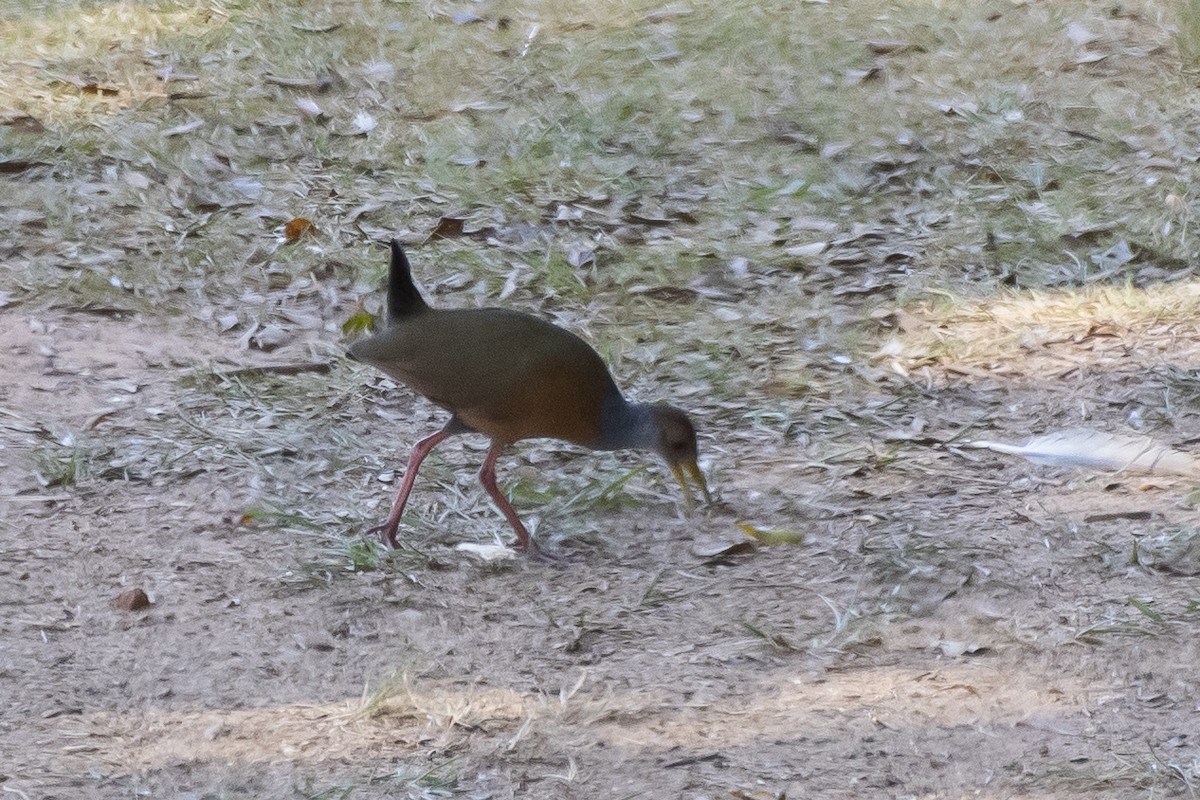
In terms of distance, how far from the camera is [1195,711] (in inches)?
141

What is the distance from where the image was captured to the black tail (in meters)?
4.43

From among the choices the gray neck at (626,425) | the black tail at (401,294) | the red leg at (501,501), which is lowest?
the red leg at (501,501)

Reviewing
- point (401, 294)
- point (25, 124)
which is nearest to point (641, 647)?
point (401, 294)

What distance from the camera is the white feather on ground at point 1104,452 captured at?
4.79 m

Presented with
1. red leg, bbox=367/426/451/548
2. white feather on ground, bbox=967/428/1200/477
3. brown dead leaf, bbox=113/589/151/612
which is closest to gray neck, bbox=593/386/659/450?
red leg, bbox=367/426/451/548

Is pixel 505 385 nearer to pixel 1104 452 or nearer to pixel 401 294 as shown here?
pixel 401 294

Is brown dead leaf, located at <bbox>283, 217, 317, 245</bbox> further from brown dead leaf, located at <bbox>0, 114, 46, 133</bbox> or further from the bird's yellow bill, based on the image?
the bird's yellow bill

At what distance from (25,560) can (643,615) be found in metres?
1.72

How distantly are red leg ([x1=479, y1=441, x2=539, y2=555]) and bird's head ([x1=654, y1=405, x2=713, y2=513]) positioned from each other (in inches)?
18.4

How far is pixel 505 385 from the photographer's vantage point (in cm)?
426

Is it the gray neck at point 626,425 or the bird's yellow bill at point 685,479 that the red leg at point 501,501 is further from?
the bird's yellow bill at point 685,479

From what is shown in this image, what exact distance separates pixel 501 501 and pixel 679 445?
0.55 meters

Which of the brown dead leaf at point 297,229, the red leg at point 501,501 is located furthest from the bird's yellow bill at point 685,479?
the brown dead leaf at point 297,229

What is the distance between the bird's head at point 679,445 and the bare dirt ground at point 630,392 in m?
0.15
